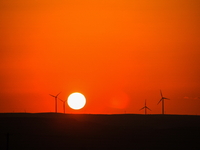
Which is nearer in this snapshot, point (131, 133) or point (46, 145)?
point (46, 145)

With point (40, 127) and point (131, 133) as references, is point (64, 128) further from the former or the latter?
point (131, 133)

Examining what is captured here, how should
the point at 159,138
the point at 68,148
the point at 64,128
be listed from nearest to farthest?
the point at 68,148
the point at 159,138
the point at 64,128

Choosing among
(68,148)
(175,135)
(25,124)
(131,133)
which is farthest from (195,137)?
(25,124)

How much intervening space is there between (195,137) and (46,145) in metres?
23.1

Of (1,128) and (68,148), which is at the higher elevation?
(1,128)

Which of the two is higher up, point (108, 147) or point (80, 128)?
point (80, 128)

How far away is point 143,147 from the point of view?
62.4 meters

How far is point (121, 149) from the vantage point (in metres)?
60.2

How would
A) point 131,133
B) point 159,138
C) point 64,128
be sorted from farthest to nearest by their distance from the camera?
point 64,128
point 131,133
point 159,138

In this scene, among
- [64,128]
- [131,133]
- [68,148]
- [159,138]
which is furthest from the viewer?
[64,128]

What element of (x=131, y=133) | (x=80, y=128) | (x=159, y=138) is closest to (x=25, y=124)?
(x=80, y=128)

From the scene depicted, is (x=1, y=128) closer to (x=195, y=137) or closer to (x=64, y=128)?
(x=64, y=128)

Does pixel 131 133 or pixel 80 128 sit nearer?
pixel 131 133

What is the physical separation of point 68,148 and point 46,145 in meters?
4.14
